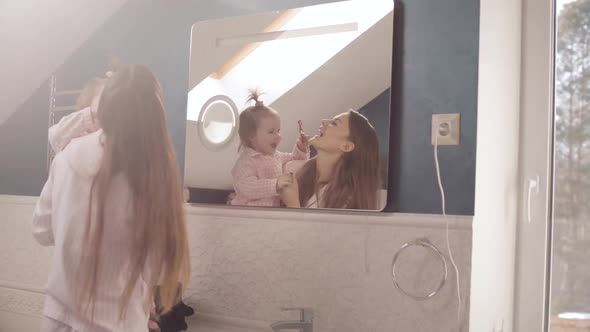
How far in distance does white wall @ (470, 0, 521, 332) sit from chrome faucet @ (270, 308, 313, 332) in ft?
1.43

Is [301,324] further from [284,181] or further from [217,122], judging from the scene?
[217,122]

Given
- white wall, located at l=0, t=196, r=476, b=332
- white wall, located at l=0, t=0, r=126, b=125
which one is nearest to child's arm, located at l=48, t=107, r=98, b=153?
white wall, located at l=0, t=0, r=126, b=125

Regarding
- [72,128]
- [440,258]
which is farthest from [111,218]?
[440,258]

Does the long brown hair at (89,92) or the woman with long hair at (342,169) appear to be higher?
the long brown hair at (89,92)

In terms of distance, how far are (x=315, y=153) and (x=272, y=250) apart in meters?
0.33

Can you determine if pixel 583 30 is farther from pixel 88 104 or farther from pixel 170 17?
pixel 88 104

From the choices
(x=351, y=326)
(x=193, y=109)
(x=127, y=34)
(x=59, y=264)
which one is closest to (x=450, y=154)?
(x=351, y=326)

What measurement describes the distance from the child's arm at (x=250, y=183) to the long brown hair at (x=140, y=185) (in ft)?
0.81

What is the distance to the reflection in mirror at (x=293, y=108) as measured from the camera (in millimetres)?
1694

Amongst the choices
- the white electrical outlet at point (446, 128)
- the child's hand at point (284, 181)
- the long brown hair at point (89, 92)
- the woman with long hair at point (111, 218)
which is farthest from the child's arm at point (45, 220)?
the white electrical outlet at point (446, 128)

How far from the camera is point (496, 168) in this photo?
65.9 inches

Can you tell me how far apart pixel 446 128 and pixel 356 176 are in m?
0.29

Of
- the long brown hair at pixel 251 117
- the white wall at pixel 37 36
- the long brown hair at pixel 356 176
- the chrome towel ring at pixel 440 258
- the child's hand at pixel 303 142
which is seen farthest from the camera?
the white wall at pixel 37 36

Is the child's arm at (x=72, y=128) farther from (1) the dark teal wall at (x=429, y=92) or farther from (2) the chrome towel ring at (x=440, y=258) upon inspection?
Answer: (2) the chrome towel ring at (x=440, y=258)
